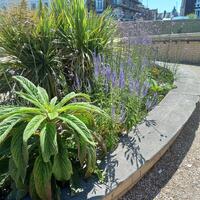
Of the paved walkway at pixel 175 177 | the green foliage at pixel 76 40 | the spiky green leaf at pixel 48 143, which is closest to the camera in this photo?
the spiky green leaf at pixel 48 143

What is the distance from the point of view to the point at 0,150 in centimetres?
180

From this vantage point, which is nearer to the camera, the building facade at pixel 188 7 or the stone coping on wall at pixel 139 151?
the stone coping on wall at pixel 139 151

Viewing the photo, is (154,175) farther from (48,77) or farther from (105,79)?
(48,77)

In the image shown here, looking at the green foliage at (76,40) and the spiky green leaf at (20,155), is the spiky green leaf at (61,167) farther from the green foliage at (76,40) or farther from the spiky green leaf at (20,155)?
the green foliage at (76,40)

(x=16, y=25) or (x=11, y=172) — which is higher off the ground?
(x=16, y=25)

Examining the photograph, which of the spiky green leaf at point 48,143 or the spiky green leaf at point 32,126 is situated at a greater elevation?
the spiky green leaf at point 32,126

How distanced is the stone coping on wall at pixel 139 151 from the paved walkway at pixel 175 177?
0.24 feet

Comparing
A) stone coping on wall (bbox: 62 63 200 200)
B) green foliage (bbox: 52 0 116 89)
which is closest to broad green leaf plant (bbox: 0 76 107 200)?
stone coping on wall (bbox: 62 63 200 200)

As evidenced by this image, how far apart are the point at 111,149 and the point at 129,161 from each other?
0.20 m

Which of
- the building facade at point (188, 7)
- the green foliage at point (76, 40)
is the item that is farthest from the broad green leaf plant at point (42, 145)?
the building facade at point (188, 7)

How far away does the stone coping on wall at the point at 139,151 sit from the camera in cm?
193

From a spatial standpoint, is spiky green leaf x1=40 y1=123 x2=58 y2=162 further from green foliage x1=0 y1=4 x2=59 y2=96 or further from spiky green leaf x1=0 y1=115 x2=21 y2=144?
green foliage x1=0 y1=4 x2=59 y2=96

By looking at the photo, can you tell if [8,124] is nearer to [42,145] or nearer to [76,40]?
[42,145]

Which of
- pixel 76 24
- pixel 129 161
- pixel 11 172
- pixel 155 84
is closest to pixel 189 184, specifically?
pixel 129 161
